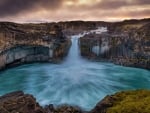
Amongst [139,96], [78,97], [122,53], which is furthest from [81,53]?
[139,96]

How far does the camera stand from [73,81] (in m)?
43.2

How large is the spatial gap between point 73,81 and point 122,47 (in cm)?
2175

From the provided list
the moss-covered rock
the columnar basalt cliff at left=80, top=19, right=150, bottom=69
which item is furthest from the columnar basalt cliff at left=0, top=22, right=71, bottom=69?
the moss-covered rock

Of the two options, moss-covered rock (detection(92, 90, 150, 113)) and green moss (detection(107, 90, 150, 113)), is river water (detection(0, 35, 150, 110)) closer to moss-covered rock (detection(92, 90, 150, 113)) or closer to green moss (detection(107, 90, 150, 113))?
moss-covered rock (detection(92, 90, 150, 113))

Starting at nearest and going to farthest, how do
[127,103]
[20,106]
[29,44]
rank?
[127,103] < [20,106] < [29,44]

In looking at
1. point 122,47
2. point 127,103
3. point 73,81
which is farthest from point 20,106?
point 122,47

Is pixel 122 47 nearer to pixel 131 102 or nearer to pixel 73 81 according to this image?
pixel 73 81

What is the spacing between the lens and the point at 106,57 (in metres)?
63.6

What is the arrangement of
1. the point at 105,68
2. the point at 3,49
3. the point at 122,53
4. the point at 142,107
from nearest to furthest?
the point at 142,107, the point at 3,49, the point at 105,68, the point at 122,53

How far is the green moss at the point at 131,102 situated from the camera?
649 inches

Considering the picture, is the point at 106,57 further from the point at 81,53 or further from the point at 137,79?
the point at 137,79

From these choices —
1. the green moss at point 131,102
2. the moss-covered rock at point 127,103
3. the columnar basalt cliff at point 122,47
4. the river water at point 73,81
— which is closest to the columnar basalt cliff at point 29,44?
the river water at point 73,81

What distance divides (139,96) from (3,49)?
116ft

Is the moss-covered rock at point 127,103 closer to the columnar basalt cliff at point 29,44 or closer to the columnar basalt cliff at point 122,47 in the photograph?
the columnar basalt cliff at point 29,44
